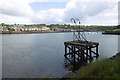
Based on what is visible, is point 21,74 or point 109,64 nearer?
point 109,64

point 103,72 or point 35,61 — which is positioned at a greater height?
point 103,72

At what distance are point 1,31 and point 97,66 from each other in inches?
7610

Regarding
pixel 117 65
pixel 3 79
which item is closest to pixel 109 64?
pixel 117 65

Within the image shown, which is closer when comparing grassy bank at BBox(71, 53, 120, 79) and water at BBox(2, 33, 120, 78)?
grassy bank at BBox(71, 53, 120, 79)

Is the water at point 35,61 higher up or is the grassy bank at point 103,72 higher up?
the grassy bank at point 103,72

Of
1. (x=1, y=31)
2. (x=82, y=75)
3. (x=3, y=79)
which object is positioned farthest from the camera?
(x=1, y=31)

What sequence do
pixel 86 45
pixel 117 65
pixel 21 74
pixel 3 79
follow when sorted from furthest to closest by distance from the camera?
pixel 86 45
pixel 21 74
pixel 3 79
pixel 117 65

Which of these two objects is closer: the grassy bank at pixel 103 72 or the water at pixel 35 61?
the grassy bank at pixel 103 72

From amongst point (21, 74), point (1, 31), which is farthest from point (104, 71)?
point (1, 31)

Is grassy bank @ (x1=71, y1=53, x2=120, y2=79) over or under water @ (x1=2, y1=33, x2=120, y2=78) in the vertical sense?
over

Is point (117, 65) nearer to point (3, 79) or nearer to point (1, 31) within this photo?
point (3, 79)

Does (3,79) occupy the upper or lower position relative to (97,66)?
lower

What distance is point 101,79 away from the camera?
9.98 metres

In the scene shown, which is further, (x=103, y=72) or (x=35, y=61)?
(x=35, y=61)
